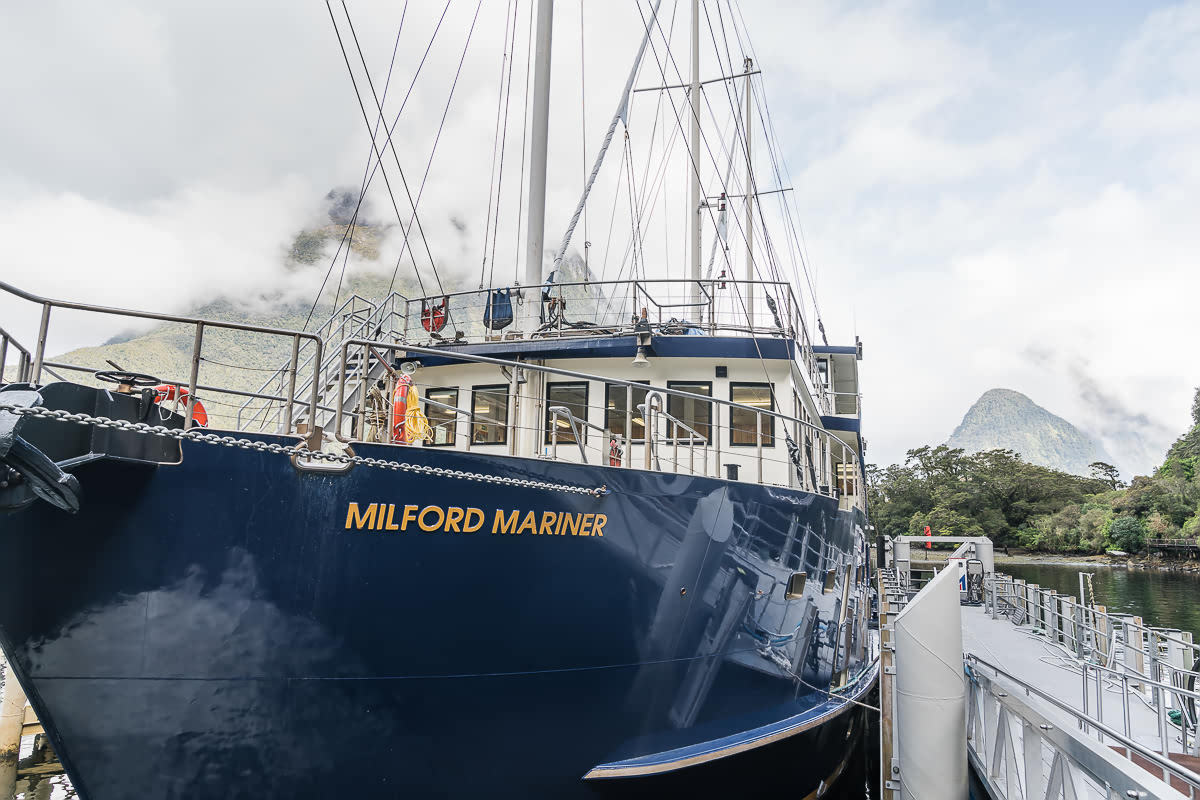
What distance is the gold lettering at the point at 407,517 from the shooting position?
17.1 feet

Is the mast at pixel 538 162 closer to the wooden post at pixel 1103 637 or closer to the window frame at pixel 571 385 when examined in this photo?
the window frame at pixel 571 385

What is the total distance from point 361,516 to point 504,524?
108cm

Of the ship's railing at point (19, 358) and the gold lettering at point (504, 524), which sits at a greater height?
the ship's railing at point (19, 358)

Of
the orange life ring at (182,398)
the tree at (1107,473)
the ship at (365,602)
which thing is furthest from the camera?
the tree at (1107,473)

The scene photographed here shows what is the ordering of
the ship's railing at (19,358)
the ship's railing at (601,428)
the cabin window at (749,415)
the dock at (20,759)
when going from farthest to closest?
1. the dock at (20,759)
2. the cabin window at (749,415)
3. the ship's railing at (601,428)
4. the ship's railing at (19,358)

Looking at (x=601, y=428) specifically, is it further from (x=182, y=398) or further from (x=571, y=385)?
(x=182, y=398)

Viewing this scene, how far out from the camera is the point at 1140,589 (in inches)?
1820

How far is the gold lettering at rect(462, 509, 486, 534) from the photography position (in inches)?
214

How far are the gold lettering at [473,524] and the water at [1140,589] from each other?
34938 millimetres

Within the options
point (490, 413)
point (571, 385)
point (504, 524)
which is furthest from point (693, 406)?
point (504, 524)

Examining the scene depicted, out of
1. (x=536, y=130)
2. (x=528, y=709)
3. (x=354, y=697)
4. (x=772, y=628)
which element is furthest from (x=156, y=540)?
(x=536, y=130)

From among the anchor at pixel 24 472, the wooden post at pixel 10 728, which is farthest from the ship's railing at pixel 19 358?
the wooden post at pixel 10 728

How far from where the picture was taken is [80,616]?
14.7ft

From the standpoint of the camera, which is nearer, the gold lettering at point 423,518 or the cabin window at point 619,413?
the gold lettering at point 423,518
